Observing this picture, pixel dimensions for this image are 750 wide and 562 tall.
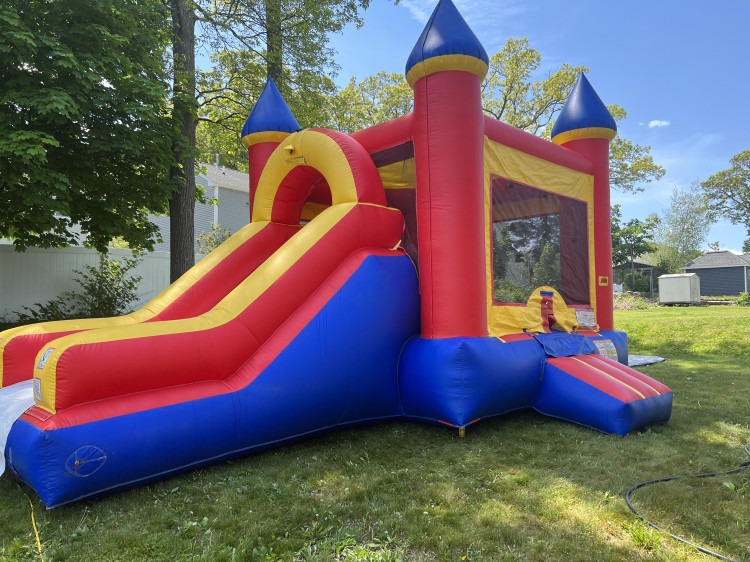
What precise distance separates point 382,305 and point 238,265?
1.41m

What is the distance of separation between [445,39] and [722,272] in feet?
111

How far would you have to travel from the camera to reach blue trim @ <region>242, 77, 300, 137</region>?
5.72 meters

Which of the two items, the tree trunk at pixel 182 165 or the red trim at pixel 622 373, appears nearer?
the red trim at pixel 622 373

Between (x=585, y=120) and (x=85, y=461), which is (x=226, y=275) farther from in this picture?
(x=585, y=120)

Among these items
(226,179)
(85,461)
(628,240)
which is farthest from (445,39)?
(628,240)

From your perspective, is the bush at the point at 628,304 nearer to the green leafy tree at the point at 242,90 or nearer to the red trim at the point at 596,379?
the green leafy tree at the point at 242,90

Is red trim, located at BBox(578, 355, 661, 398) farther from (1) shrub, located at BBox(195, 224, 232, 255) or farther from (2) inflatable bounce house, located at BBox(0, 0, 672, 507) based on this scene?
(1) shrub, located at BBox(195, 224, 232, 255)

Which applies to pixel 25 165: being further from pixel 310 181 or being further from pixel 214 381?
pixel 214 381

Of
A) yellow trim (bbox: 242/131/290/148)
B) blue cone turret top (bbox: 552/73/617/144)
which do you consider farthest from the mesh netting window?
yellow trim (bbox: 242/131/290/148)

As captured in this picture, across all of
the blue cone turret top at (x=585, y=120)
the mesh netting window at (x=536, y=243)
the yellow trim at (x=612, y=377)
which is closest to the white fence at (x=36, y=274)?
the mesh netting window at (x=536, y=243)

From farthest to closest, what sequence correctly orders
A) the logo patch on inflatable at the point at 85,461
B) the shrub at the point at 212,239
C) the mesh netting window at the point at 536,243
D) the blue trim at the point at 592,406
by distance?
the shrub at the point at 212,239 < the mesh netting window at the point at 536,243 < the blue trim at the point at 592,406 < the logo patch on inflatable at the point at 85,461

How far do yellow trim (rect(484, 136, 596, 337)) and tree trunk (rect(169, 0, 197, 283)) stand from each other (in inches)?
202

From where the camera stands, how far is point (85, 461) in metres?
2.46

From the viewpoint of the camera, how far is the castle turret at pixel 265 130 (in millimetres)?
5711
